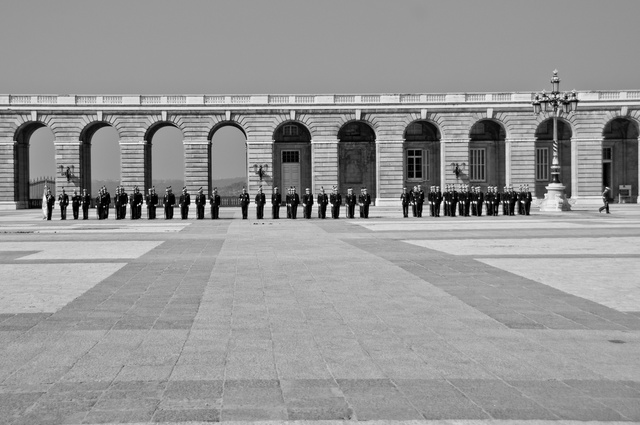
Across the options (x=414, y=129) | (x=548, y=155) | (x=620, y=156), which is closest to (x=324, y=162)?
(x=414, y=129)

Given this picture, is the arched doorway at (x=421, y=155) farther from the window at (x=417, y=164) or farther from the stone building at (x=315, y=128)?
the stone building at (x=315, y=128)

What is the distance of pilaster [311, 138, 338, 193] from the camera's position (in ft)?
176

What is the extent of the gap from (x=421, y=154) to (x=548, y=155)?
9.54m

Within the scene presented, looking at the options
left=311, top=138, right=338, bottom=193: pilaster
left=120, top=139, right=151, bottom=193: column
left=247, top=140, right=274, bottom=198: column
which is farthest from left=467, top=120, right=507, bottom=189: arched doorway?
left=120, top=139, right=151, bottom=193: column

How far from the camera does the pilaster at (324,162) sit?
176ft

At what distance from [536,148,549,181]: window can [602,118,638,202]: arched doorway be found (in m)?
4.19

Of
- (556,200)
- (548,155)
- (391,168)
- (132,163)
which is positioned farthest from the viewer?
(548,155)

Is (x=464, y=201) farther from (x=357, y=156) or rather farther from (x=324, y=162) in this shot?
(x=357, y=156)

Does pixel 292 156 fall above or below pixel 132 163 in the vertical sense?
above

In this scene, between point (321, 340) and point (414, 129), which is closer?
point (321, 340)

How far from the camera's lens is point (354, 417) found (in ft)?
15.1

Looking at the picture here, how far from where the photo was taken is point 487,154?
5597 centimetres

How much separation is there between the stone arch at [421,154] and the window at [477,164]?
2.44 meters

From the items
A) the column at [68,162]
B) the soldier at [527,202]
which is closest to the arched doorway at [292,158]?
the column at [68,162]
